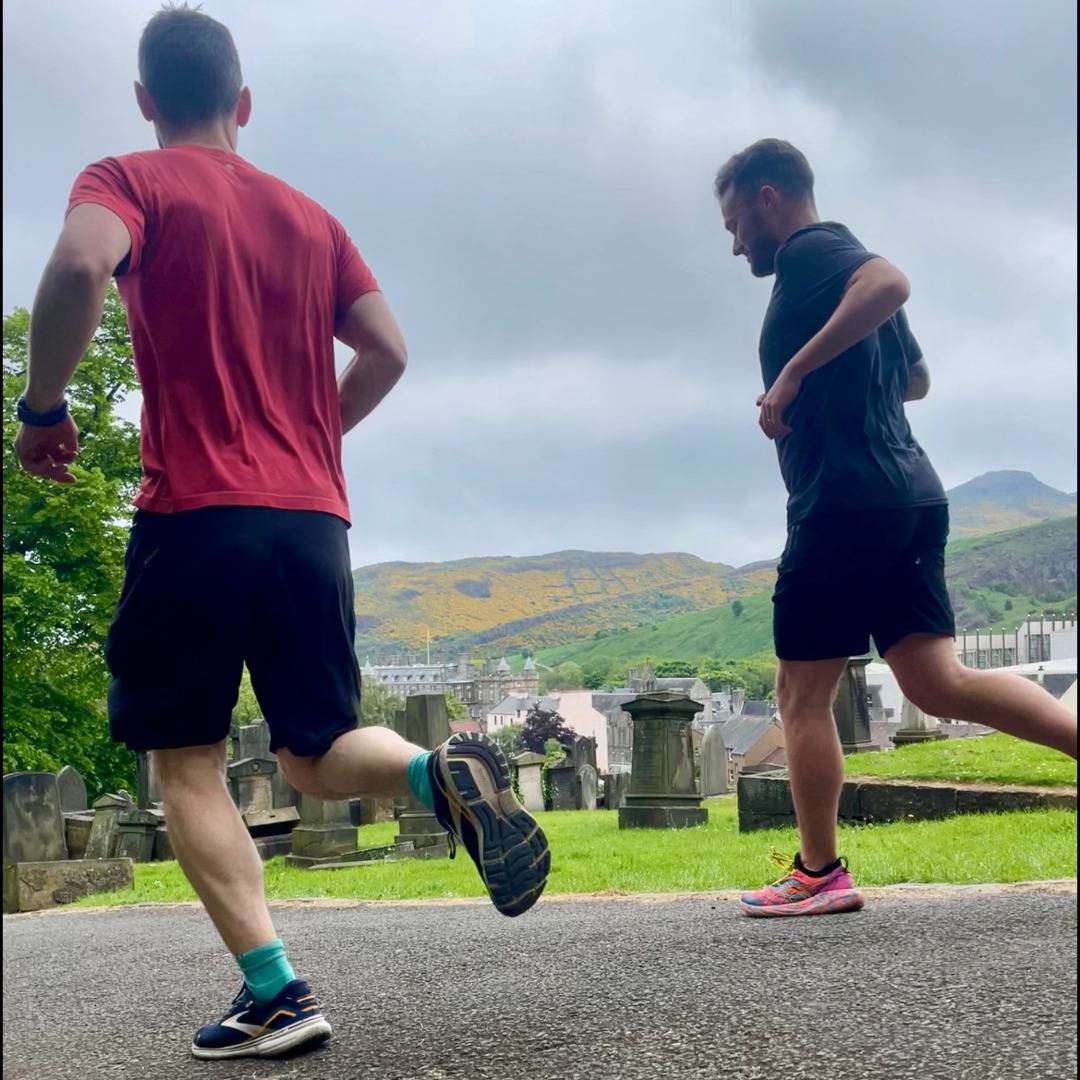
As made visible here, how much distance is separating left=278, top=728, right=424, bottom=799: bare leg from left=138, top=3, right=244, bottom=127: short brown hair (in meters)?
1.32

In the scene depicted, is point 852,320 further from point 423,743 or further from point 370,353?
point 423,743

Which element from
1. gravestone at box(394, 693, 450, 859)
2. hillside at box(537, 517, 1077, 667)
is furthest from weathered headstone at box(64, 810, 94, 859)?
hillside at box(537, 517, 1077, 667)

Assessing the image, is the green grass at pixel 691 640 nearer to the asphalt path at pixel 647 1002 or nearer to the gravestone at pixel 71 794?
the gravestone at pixel 71 794

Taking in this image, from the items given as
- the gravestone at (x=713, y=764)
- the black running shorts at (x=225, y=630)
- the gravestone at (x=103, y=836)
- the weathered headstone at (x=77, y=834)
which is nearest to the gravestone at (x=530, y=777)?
the gravestone at (x=713, y=764)

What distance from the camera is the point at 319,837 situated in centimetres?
1098

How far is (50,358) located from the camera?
2.12m

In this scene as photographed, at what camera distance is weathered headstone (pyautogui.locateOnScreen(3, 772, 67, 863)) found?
10438mm

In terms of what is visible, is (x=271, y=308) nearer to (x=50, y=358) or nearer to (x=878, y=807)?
(x=50, y=358)

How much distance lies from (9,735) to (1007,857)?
16665mm

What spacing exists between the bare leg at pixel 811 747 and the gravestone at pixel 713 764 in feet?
75.5

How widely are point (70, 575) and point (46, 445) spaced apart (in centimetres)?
1816

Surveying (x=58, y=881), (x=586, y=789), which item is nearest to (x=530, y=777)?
(x=586, y=789)

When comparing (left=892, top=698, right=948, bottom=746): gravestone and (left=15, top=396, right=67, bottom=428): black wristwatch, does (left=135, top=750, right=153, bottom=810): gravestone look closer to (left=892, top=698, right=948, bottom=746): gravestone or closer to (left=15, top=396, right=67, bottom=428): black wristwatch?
(left=892, top=698, right=948, bottom=746): gravestone

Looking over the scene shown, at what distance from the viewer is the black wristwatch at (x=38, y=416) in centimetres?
225
